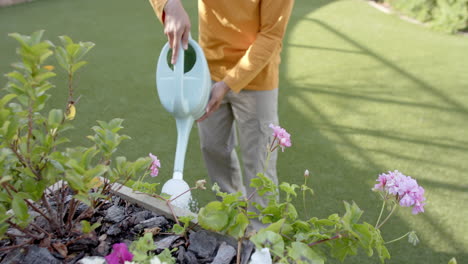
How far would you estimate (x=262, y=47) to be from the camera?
4.92 feet

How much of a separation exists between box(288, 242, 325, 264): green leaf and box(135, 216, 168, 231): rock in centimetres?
32

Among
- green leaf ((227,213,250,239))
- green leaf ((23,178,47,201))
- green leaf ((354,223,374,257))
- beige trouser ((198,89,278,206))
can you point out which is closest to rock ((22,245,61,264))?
green leaf ((23,178,47,201))

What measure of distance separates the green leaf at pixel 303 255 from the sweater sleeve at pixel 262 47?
0.84 m

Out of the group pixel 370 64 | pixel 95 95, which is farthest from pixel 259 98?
pixel 370 64

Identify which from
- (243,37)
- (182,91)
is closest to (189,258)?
(182,91)

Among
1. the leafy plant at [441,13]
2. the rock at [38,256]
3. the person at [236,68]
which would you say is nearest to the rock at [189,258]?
the rock at [38,256]

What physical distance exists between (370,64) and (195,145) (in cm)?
195

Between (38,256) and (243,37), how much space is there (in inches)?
41.6

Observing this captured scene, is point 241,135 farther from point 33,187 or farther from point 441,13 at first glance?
point 441,13

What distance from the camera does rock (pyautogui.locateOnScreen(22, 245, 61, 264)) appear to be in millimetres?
793

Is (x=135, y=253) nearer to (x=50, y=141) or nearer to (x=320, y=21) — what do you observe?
(x=50, y=141)

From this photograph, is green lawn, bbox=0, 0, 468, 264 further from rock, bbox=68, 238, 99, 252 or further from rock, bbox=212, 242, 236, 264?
rock, bbox=68, 238, 99, 252

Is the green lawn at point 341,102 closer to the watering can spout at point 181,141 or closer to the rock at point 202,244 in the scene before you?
the watering can spout at point 181,141

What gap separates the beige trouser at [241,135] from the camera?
170 cm
